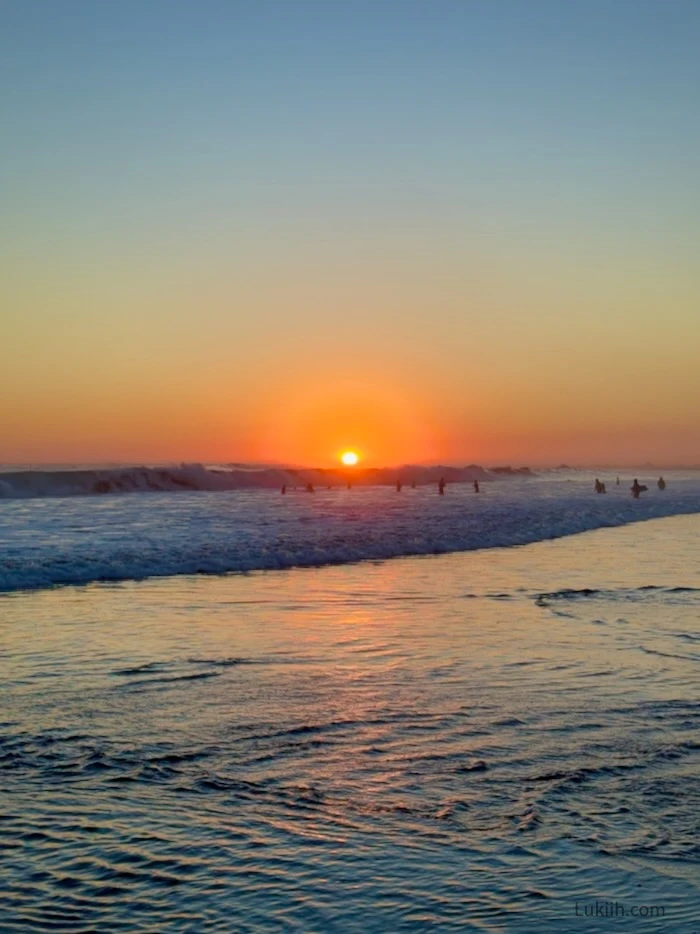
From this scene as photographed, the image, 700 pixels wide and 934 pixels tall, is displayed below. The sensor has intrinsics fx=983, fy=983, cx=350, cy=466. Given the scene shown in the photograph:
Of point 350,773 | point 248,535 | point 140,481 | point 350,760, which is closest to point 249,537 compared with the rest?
point 248,535

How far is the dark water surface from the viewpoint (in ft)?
14.8

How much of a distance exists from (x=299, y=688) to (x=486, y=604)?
6.50 m

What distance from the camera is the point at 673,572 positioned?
19.7 m

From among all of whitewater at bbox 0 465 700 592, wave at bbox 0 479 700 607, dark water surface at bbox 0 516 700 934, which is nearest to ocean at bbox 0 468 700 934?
dark water surface at bbox 0 516 700 934

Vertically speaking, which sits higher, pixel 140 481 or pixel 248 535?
pixel 140 481

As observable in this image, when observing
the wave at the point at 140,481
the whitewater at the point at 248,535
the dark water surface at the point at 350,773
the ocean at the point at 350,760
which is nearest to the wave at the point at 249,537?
the whitewater at the point at 248,535

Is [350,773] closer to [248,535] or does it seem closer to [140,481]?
[248,535]

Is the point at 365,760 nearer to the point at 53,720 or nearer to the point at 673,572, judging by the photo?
the point at 53,720

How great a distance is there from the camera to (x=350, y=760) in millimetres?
6785

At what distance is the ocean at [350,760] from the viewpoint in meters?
4.53

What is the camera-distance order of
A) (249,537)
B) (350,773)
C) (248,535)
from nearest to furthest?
(350,773) → (249,537) → (248,535)

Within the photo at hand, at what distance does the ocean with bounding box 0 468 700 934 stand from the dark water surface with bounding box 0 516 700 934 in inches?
0.8

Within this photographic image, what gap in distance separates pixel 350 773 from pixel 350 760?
12.6 inches

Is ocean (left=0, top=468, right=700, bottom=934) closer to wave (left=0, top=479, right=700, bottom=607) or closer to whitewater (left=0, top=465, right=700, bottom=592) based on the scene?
wave (left=0, top=479, right=700, bottom=607)
